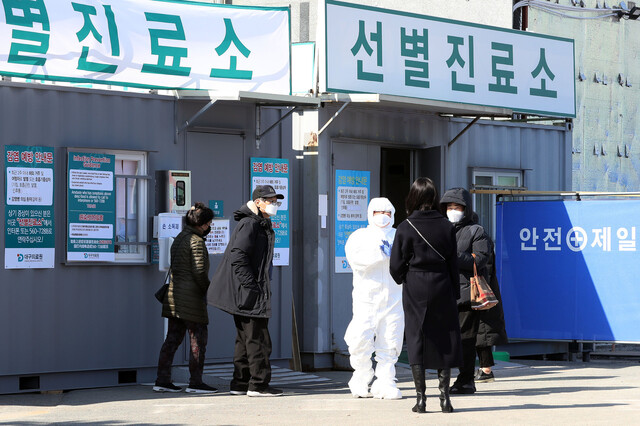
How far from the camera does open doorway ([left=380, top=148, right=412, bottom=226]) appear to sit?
16834 mm

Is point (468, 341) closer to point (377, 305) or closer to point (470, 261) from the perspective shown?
point (470, 261)

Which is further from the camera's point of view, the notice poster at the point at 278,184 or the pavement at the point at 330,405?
the notice poster at the point at 278,184

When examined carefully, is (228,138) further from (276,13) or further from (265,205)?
(265,205)

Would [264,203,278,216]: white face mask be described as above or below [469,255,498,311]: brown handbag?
above

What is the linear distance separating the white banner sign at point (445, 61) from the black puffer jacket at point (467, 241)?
2.56m

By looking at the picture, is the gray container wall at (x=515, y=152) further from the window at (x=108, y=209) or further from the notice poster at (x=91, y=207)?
the notice poster at (x=91, y=207)

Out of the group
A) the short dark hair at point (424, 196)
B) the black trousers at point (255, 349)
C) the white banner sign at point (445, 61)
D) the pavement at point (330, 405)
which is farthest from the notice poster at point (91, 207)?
the short dark hair at point (424, 196)

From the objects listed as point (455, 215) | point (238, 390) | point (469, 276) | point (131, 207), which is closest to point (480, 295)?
point (469, 276)

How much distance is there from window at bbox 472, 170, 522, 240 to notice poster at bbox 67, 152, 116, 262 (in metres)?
5.69

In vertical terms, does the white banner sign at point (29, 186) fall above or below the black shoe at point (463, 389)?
above

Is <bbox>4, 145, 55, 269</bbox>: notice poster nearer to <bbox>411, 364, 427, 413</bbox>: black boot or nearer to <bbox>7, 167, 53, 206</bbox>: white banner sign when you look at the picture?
<bbox>7, 167, 53, 206</bbox>: white banner sign

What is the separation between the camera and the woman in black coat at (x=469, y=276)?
456 inches

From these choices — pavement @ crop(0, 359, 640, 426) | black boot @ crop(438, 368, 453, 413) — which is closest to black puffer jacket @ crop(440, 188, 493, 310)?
pavement @ crop(0, 359, 640, 426)

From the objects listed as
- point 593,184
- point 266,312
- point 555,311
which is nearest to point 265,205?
point 266,312
